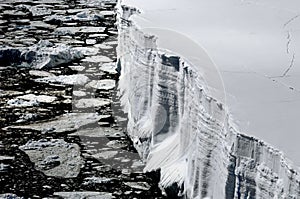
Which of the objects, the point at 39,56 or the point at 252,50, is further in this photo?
the point at 39,56

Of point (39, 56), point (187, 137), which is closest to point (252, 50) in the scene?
point (187, 137)

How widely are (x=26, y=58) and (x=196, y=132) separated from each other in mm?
2523

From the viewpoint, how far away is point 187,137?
2.45m

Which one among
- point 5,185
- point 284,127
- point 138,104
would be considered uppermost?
point 284,127

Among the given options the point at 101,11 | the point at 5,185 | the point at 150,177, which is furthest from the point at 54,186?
the point at 101,11

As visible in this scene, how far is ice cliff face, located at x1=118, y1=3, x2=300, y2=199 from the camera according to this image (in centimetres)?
176

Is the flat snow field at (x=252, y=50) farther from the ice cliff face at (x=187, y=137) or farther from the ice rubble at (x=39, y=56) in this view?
the ice rubble at (x=39, y=56)

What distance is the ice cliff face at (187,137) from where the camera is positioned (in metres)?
1.76

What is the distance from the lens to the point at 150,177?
9.05ft

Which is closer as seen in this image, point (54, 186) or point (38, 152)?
point (54, 186)

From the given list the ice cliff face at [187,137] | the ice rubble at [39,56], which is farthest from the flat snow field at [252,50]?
the ice rubble at [39,56]

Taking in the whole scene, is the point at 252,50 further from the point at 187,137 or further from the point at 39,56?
the point at 39,56

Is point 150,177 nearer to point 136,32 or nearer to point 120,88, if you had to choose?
point 136,32

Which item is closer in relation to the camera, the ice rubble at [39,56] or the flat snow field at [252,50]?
the flat snow field at [252,50]
